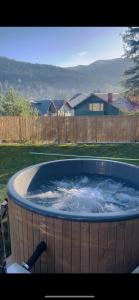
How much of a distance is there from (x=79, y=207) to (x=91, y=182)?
121 centimetres

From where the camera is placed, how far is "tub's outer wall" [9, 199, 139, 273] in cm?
210

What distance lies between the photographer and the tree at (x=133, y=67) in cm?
981

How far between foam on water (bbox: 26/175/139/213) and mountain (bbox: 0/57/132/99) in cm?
1569

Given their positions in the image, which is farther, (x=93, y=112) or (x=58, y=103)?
(x=58, y=103)

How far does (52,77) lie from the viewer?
24781 mm

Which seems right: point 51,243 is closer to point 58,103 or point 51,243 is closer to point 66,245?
point 66,245

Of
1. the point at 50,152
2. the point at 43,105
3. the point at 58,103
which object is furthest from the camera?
the point at 58,103

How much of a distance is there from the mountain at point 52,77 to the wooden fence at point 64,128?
1025cm

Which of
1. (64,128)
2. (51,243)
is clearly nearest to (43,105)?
(64,128)

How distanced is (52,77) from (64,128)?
16.3 metres

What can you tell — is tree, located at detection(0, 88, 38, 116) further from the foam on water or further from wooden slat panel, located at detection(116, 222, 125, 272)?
wooden slat panel, located at detection(116, 222, 125, 272)

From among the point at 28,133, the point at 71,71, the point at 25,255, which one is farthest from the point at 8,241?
the point at 71,71
